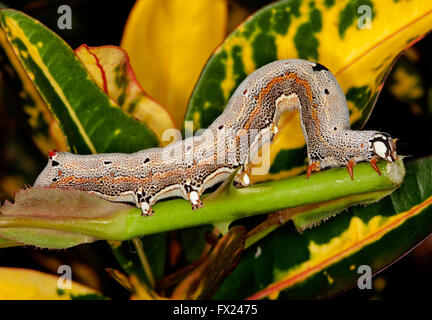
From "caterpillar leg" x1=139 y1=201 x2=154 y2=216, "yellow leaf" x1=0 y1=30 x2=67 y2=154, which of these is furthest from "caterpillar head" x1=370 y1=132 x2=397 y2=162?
"yellow leaf" x1=0 y1=30 x2=67 y2=154

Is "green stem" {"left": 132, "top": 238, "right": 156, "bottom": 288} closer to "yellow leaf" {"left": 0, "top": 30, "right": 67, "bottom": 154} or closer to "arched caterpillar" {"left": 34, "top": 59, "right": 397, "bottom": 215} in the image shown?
"arched caterpillar" {"left": 34, "top": 59, "right": 397, "bottom": 215}

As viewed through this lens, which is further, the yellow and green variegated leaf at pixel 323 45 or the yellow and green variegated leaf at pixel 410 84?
the yellow and green variegated leaf at pixel 410 84

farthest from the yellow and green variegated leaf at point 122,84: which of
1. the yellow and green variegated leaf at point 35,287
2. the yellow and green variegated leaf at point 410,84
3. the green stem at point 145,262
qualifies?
the yellow and green variegated leaf at point 410,84

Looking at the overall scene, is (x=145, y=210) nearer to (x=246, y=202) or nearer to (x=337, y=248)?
(x=246, y=202)

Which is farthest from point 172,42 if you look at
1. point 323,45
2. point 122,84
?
point 323,45

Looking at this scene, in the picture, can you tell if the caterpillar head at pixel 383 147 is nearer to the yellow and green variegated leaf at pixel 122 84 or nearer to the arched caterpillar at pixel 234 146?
the arched caterpillar at pixel 234 146

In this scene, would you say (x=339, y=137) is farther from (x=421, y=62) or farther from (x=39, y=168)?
(x=39, y=168)
